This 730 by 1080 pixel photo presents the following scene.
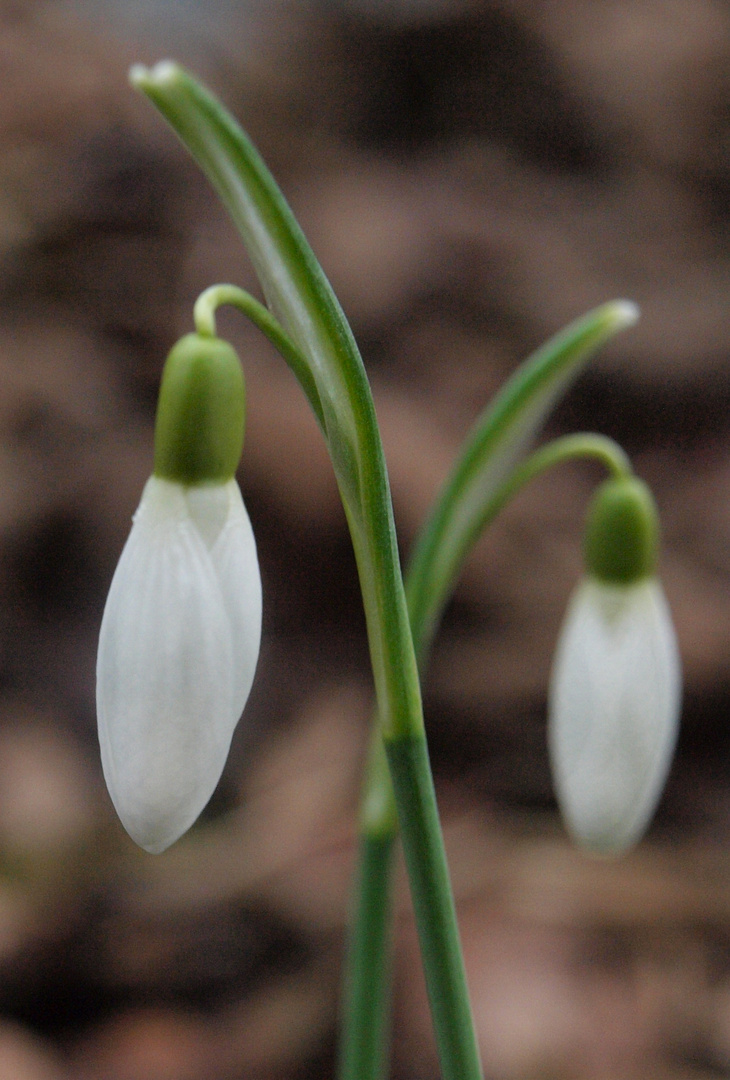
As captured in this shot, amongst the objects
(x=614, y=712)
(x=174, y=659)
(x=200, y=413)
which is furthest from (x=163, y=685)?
(x=614, y=712)

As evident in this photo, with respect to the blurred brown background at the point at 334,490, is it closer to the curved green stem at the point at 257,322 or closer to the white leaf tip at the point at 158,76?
the curved green stem at the point at 257,322

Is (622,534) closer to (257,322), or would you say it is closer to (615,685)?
(615,685)

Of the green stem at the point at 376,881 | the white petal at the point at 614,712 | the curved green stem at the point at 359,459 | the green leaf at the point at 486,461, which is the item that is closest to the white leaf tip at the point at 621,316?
the green leaf at the point at 486,461

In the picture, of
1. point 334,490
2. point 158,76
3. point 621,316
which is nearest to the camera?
point 158,76

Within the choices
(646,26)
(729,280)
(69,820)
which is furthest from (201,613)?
(646,26)

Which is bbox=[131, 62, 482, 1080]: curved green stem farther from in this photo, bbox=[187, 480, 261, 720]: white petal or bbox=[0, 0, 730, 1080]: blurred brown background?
bbox=[0, 0, 730, 1080]: blurred brown background

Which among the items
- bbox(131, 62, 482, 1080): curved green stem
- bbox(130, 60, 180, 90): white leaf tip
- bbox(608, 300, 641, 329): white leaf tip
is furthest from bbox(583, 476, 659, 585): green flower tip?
bbox(130, 60, 180, 90): white leaf tip

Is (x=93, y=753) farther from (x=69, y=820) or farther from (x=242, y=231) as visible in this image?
(x=242, y=231)
